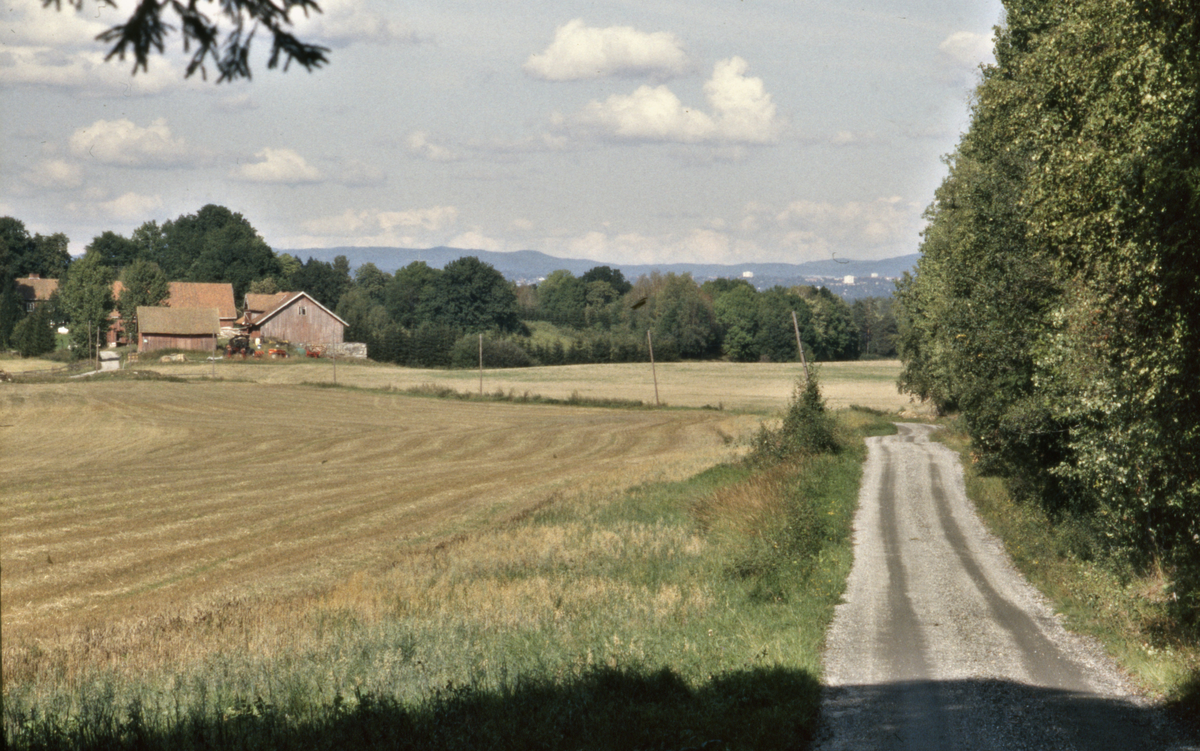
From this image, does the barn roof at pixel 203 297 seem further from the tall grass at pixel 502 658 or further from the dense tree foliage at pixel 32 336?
the tall grass at pixel 502 658

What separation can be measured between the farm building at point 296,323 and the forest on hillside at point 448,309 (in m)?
5.83

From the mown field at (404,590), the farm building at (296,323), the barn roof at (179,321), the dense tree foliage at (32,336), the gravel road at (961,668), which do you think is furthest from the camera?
the farm building at (296,323)

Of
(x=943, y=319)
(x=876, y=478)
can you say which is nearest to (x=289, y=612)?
(x=943, y=319)

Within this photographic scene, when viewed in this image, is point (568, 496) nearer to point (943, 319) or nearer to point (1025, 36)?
point (943, 319)

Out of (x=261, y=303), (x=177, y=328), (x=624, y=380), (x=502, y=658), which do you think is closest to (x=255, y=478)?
(x=502, y=658)

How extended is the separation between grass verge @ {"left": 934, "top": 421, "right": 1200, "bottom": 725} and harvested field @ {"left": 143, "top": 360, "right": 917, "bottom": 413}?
167 feet

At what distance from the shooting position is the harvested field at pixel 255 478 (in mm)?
23578

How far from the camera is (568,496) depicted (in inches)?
1467

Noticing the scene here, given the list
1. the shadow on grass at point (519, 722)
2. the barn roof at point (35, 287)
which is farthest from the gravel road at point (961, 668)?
the barn roof at point (35, 287)

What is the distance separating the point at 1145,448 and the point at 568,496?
2417cm

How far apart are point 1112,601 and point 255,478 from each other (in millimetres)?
33503

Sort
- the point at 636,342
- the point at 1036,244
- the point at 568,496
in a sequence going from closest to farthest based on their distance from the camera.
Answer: the point at 1036,244
the point at 568,496
the point at 636,342

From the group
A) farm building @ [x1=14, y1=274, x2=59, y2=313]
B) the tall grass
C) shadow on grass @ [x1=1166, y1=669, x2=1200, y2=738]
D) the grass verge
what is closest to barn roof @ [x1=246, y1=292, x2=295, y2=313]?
farm building @ [x1=14, y1=274, x2=59, y2=313]

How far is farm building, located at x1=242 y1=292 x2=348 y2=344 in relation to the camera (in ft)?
369
